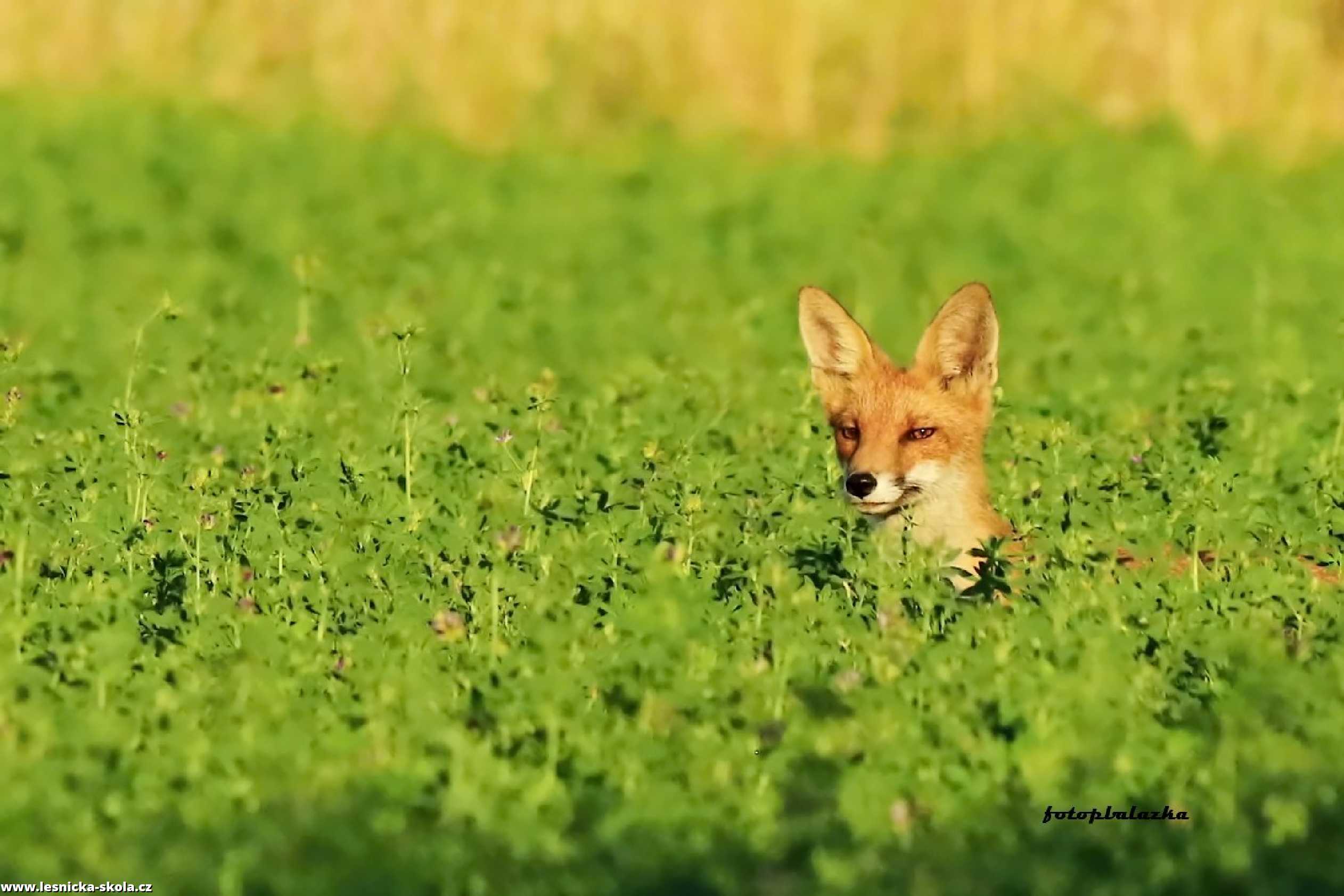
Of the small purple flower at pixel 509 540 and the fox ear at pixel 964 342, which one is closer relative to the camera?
the small purple flower at pixel 509 540

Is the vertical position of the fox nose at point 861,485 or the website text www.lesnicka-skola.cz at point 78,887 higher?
the fox nose at point 861,485

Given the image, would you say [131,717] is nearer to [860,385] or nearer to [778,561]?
[778,561]

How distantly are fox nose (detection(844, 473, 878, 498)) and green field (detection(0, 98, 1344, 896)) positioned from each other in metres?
0.12

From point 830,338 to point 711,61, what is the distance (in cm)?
1079

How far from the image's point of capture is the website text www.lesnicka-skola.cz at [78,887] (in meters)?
4.91

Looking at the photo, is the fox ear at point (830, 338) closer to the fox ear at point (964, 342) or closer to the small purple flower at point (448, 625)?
the fox ear at point (964, 342)

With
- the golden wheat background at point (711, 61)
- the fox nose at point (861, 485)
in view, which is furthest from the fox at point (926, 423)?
the golden wheat background at point (711, 61)

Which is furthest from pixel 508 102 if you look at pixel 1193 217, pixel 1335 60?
pixel 1335 60

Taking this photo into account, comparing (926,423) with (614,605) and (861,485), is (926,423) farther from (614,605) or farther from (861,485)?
(614,605)

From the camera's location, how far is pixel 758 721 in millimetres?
5754

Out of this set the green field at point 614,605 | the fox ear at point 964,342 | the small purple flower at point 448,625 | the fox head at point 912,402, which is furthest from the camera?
the fox ear at point 964,342

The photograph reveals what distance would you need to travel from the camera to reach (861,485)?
294 inches

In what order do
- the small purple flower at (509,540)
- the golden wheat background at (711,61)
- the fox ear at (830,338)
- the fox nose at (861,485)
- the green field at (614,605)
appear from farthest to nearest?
the golden wheat background at (711,61) → the fox ear at (830,338) → the fox nose at (861,485) → the small purple flower at (509,540) → the green field at (614,605)

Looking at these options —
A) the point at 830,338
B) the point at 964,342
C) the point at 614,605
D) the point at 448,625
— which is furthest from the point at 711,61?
the point at 448,625
